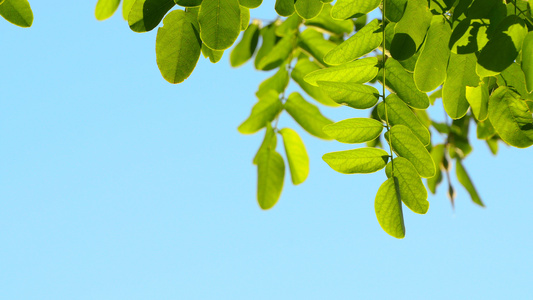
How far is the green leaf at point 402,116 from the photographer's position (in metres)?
1.33

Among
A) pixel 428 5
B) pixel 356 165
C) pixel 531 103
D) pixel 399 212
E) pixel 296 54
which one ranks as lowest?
pixel 399 212

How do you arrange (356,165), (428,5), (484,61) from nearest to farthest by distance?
(484,61) < (428,5) < (356,165)

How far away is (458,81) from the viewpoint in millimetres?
1247

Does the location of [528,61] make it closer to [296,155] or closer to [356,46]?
[356,46]

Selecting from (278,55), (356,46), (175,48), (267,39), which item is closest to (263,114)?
(278,55)

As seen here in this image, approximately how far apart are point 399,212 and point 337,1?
1.68 feet

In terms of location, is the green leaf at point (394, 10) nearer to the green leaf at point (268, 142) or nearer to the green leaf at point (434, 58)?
the green leaf at point (434, 58)

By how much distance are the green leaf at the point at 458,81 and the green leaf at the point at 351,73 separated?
0.20 metres

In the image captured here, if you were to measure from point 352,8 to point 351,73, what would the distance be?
0.71ft

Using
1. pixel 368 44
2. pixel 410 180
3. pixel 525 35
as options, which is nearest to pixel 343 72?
pixel 368 44

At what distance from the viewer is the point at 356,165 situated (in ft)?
4.33

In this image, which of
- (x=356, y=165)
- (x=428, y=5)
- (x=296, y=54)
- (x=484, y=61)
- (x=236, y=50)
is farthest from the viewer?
(x=236, y=50)

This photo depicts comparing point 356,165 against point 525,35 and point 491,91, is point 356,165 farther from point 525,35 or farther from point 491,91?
point 525,35

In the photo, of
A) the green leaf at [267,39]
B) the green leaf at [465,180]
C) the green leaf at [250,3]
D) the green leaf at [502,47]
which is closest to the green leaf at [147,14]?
the green leaf at [250,3]
